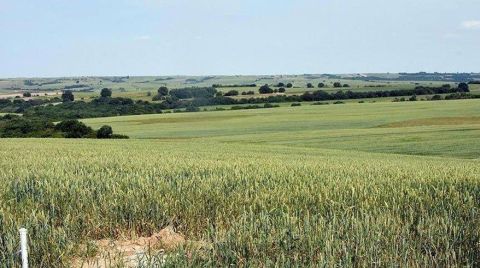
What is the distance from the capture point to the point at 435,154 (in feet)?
121

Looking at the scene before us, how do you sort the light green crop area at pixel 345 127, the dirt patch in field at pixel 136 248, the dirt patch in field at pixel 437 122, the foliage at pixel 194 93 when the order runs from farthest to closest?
the foliage at pixel 194 93 → the dirt patch in field at pixel 437 122 → the light green crop area at pixel 345 127 → the dirt patch in field at pixel 136 248

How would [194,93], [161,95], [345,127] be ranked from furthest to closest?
[161,95] → [194,93] → [345,127]

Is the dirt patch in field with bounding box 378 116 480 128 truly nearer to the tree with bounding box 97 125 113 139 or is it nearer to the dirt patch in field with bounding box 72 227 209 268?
the tree with bounding box 97 125 113 139

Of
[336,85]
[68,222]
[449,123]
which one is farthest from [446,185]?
[336,85]

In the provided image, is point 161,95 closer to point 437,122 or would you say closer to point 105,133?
point 105,133

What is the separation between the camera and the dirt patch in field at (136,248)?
22.6ft

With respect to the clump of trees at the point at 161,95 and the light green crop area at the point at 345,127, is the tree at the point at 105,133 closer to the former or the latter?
the light green crop area at the point at 345,127

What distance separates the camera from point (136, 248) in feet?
26.0

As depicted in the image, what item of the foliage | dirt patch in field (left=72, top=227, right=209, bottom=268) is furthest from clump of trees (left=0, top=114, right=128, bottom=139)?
the foliage

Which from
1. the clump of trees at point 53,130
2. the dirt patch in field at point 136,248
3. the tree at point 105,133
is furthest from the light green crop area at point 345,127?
the dirt patch in field at point 136,248

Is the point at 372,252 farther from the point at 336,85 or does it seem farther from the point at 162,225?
the point at 336,85

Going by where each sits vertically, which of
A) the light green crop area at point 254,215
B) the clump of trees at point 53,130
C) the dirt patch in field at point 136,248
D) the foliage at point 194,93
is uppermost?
the light green crop area at point 254,215

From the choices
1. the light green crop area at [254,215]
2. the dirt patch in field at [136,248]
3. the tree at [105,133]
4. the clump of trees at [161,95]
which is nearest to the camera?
the light green crop area at [254,215]

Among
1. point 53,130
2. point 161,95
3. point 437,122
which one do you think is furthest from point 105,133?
point 161,95
